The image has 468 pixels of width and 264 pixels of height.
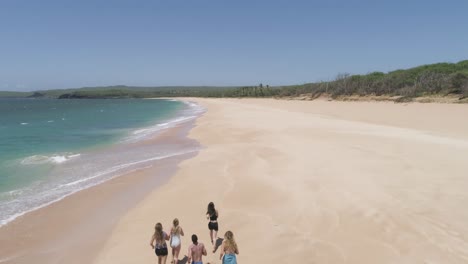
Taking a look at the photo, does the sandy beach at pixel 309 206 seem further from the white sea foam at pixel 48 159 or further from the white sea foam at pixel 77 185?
the white sea foam at pixel 48 159

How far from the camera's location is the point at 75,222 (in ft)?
34.8

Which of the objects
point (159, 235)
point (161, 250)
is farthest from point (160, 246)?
point (159, 235)

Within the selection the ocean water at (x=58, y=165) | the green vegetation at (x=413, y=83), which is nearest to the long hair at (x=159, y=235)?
the ocean water at (x=58, y=165)

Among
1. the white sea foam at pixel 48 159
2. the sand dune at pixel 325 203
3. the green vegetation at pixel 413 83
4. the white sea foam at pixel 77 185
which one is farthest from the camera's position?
the green vegetation at pixel 413 83

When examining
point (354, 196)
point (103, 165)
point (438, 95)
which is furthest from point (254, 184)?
point (438, 95)

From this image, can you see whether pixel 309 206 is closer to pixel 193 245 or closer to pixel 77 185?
pixel 193 245

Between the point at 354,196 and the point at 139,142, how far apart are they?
1935 centimetres

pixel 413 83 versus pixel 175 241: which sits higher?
pixel 413 83

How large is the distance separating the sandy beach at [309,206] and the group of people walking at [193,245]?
2.25ft

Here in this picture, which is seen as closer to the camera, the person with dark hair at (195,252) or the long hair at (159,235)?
the person with dark hair at (195,252)

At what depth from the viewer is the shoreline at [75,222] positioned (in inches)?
337

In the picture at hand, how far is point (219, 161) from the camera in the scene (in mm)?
17594

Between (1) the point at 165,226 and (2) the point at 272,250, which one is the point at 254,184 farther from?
(2) the point at 272,250

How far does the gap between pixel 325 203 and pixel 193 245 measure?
15.9 feet
